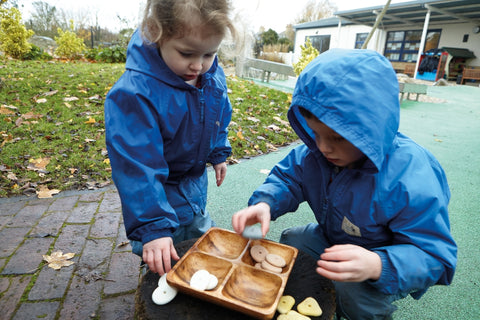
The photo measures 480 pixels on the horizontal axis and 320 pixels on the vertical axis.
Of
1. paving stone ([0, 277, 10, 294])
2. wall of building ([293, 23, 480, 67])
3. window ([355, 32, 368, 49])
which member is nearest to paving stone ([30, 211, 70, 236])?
paving stone ([0, 277, 10, 294])

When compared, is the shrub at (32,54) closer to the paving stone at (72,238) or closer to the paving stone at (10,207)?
the paving stone at (10,207)

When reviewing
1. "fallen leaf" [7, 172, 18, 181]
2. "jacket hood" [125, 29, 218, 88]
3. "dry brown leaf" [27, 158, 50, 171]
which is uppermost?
"jacket hood" [125, 29, 218, 88]

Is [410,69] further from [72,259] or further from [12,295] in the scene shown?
[12,295]

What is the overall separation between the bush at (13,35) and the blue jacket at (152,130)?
39.3ft

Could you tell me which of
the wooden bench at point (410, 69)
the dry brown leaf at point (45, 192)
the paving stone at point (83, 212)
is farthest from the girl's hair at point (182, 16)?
the wooden bench at point (410, 69)

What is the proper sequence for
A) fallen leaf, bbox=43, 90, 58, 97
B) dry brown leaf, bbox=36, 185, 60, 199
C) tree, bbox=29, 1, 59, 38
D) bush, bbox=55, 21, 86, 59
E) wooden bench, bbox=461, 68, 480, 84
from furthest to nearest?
tree, bbox=29, 1, 59, 38, wooden bench, bbox=461, 68, 480, 84, bush, bbox=55, 21, 86, 59, fallen leaf, bbox=43, 90, 58, 97, dry brown leaf, bbox=36, 185, 60, 199

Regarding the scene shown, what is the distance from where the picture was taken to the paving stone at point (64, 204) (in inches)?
112

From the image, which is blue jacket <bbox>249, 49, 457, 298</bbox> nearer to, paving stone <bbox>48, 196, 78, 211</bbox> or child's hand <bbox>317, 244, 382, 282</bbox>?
child's hand <bbox>317, 244, 382, 282</bbox>

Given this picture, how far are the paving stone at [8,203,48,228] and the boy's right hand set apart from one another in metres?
2.11

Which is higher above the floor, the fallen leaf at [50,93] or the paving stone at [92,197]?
the fallen leaf at [50,93]

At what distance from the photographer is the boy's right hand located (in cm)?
143

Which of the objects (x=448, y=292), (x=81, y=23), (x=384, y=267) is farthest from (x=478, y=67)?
(x=81, y=23)

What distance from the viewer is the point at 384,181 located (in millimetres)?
1348

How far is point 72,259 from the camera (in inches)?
89.4
